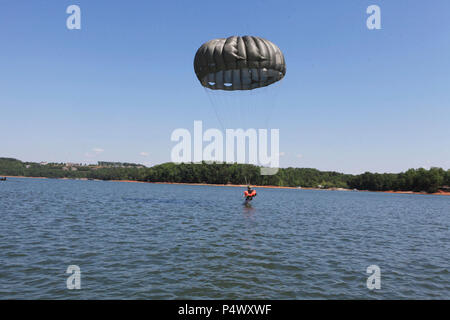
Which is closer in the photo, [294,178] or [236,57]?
[236,57]

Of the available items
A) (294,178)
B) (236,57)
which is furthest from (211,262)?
(294,178)

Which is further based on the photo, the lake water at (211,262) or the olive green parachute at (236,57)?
the olive green parachute at (236,57)

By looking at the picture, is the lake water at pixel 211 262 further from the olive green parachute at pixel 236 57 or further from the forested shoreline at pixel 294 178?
the forested shoreline at pixel 294 178

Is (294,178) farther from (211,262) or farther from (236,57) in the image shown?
(211,262)

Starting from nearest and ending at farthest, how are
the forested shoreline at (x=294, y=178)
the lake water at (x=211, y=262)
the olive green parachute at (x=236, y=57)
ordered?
the lake water at (x=211, y=262) → the olive green parachute at (x=236, y=57) → the forested shoreline at (x=294, y=178)

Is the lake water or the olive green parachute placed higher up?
the olive green parachute

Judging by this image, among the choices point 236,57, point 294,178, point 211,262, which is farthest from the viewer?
point 294,178

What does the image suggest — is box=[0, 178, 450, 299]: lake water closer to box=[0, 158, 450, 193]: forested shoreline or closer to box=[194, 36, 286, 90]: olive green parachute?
box=[194, 36, 286, 90]: olive green parachute

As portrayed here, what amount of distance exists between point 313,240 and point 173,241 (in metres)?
8.97

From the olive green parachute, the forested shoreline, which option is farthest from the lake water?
the forested shoreline

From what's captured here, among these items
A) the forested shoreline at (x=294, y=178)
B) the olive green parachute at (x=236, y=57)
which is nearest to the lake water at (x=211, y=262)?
the olive green parachute at (x=236, y=57)

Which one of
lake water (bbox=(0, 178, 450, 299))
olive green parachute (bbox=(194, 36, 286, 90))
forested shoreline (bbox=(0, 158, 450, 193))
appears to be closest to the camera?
lake water (bbox=(0, 178, 450, 299))

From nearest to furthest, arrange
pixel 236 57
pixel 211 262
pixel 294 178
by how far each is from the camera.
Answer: pixel 211 262 → pixel 236 57 → pixel 294 178
